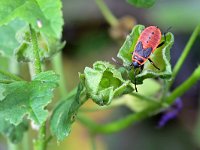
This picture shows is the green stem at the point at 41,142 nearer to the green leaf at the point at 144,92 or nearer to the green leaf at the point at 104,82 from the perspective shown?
the green leaf at the point at 104,82

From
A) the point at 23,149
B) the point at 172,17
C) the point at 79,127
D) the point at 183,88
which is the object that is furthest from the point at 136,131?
the point at 183,88

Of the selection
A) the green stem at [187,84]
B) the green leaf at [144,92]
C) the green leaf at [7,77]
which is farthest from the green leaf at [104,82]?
the green leaf at [144,92]

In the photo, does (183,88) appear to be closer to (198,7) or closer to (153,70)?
(153,70)

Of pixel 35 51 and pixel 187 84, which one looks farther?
pixel 187 84

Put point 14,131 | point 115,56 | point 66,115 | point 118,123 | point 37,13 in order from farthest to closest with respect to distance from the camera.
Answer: point 115,56, point 118,123, point 14,131, point 66,115, point 37,13

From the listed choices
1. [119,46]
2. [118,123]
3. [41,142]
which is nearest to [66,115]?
Answer: [41,142]

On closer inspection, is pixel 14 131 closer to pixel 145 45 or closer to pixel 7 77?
pixel 7 77

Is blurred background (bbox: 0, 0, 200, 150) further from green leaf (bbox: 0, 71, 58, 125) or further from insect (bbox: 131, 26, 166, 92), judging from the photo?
green leaf (bbox: 0, 71, 58, 125)

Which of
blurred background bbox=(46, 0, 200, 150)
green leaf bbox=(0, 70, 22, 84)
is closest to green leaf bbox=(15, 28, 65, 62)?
green leaf bbox=(0, 70, 22, 84)

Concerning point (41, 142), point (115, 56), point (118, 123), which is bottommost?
point (115, 56)
